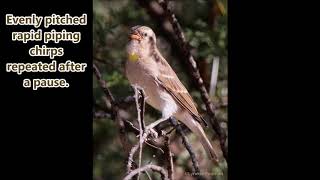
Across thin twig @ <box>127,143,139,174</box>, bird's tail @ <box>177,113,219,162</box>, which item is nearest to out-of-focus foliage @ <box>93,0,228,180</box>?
bird's tail @ <box>177,113,219,162</box>

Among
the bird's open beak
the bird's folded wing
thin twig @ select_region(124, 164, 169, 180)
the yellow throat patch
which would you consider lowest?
thin twig @ select_region(124, 164, 169, 180)

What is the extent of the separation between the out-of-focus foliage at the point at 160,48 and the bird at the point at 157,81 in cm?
4

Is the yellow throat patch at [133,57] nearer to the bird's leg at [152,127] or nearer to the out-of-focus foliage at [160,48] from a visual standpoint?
the out-of-focus foliage at [160,48]

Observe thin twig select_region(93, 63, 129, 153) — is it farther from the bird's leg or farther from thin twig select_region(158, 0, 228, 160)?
thin twig select_region(158, 0, 228, 160)

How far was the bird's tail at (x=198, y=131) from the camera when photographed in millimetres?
3057

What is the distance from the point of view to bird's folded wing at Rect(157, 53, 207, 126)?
→ 303 centimetres

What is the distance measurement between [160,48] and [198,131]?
32cm

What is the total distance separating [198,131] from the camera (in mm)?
3062

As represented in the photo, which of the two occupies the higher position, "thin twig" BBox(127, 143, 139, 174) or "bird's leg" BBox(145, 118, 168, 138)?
"bird's leg" BBox(145, 118, 168, 138)

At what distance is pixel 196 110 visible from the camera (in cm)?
306

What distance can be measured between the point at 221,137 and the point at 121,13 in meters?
0.57

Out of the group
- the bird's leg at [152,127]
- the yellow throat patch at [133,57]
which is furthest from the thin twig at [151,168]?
the yellow throat patch at [133,57]
